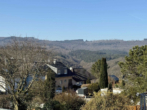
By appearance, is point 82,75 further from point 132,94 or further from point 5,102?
point 5,102

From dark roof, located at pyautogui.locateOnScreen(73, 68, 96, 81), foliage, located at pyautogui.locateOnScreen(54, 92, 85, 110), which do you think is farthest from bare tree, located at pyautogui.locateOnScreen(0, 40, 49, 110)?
dark roof, located at pyautogui.locateOnScreen(73, 68, 96, 81)

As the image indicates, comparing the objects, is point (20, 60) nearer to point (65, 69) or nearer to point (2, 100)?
point (2, 100)

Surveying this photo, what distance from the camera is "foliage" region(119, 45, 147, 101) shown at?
14.7 m

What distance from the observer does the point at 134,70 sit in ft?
51.8

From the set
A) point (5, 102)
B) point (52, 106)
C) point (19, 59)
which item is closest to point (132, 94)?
point (52, 106)

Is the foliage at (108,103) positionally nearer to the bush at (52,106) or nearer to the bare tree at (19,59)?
the bush at (52,106)

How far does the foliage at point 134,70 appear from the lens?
1473cm

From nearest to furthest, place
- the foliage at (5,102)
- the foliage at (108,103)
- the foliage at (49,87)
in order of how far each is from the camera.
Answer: the foliage at (108,103)
the foliage at (5,102)
the foliage at (49,87)

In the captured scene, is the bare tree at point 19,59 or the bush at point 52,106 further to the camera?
the bush at point 52,106

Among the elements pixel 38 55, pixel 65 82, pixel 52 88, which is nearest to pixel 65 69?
pixel 65 82

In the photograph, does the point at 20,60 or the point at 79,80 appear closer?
the point at 20,60

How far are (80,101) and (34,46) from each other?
18.0 ft

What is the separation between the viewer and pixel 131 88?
1526cm

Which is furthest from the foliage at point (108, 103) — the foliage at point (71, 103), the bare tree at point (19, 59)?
the bare tree at point (19, 59)
